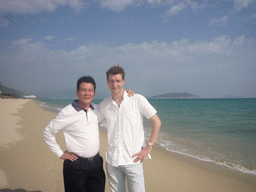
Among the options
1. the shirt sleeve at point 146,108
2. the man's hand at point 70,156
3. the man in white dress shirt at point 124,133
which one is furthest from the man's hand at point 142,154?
the man's hand at point 70,156

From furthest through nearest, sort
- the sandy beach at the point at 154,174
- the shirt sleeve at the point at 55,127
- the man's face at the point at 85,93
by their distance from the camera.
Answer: the sandy beach at the point at 154,174 < the man's face at the point at 85,93 < the shirt sleeve at the point at 55,127

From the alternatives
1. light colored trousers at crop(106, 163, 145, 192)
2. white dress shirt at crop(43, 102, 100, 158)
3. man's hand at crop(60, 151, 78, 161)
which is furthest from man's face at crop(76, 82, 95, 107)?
light colored trousers at crop(106, 163, 145, 192)

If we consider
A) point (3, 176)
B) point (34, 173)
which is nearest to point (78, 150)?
point (34, 173)

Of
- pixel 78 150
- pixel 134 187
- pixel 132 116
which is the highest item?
pixel 132 116

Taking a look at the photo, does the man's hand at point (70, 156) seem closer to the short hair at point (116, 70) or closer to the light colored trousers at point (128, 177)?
the light colored trousers at point (128, 177)

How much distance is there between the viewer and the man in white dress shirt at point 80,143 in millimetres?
2195

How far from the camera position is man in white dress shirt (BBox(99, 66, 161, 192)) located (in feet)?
7.18

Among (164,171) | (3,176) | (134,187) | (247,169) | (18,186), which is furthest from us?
(247,169)

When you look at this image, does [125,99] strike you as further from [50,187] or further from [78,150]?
[50,187]

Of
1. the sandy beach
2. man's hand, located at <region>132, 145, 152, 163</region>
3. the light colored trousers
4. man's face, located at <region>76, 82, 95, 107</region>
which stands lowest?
the sandy beach

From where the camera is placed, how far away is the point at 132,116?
7.27 feet

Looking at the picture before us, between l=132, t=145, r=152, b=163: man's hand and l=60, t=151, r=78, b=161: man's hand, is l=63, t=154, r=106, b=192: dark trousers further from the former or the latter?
l=132, t=145, r=152, b=163: man's hand

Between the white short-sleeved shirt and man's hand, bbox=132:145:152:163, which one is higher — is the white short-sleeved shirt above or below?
above

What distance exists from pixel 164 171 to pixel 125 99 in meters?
3.41
